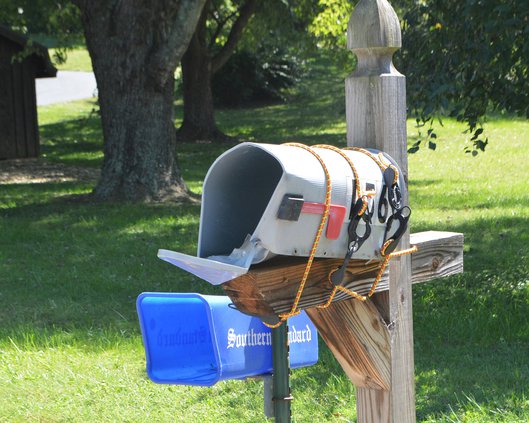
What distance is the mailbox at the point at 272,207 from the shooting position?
2.18 m

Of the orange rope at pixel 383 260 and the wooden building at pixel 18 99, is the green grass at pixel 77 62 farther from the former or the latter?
the orange rope at pixel 383 260

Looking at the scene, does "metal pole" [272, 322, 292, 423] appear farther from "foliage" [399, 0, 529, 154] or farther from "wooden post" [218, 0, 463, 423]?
"foliage" [399, 0, 529, 154]

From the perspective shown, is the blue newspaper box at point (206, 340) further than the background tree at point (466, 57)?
No

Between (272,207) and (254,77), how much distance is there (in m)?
29.5

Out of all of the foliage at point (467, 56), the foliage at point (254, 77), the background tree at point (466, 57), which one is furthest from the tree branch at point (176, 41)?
the foliage at point (254, 77)

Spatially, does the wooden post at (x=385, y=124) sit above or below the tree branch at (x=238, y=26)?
below

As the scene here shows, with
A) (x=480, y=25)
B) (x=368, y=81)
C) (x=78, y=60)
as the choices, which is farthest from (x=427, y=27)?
(x=78, y=60)

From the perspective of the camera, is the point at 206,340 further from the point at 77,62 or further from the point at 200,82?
the point at 77,62

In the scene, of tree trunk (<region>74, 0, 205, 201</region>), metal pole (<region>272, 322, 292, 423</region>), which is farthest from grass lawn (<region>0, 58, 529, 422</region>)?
metal pole (<region>272, 322, 292, 423</region>)

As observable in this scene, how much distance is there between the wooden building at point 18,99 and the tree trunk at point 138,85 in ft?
26.2

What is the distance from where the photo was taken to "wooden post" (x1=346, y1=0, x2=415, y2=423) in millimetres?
2592

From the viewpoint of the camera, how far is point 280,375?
2770 mm

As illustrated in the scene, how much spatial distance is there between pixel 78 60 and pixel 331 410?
147 feet

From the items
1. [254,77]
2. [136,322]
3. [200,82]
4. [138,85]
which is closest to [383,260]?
[136,322]
